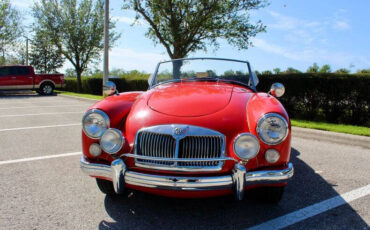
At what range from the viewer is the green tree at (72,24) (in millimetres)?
23797

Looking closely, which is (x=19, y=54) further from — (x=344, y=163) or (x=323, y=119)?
(x=344, y=163)

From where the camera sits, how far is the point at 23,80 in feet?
60.6

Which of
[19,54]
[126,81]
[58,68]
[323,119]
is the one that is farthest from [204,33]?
[19,54]

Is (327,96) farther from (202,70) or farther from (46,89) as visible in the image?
(46,89)

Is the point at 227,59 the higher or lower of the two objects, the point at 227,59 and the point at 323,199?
the higher

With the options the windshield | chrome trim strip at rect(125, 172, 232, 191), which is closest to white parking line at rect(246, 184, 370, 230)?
chrome trim strip at rect(125, 172, 232, 191)

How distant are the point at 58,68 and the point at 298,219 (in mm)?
37344

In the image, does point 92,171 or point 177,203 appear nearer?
point 92,171

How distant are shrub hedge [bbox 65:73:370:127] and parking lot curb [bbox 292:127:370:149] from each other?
2069 mm

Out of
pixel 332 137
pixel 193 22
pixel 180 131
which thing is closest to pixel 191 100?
pixel 180 131

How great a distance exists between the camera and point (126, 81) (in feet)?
56.8

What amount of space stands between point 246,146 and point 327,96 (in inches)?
251

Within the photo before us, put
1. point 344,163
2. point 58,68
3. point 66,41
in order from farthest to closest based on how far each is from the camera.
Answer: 1. point 58,68
2. point 66,41
3. point 344,163

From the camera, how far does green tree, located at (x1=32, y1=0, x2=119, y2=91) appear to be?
2380 centimetres
